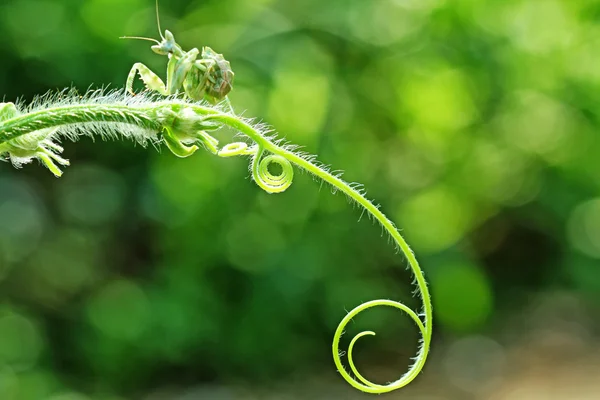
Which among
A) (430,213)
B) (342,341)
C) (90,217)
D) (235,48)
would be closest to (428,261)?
(430,213)

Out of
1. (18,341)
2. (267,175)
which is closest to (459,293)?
(18,341)

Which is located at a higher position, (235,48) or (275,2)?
(275,2)

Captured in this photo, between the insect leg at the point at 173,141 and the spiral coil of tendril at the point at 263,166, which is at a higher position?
the spiral coil of tendril at the point at 263,166

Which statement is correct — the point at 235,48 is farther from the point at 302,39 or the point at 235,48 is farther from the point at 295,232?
the point at 295,232

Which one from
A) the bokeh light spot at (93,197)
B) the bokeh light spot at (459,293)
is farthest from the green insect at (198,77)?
the bokeh light spot at (459,293)

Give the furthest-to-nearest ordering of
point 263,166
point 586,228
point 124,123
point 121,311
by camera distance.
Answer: point 586,228 < point 121,311 < point 263,166 < point 124,123

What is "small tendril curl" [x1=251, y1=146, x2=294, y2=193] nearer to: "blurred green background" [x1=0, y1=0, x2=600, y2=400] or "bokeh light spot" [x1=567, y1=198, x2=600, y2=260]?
"blurred green background" [x1=0, y1=0, x2=600, y2=400]

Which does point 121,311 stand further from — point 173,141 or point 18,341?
point 173,141

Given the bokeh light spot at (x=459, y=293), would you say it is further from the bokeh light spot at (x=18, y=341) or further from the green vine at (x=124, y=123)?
the green vine at (x=124, y=123)
